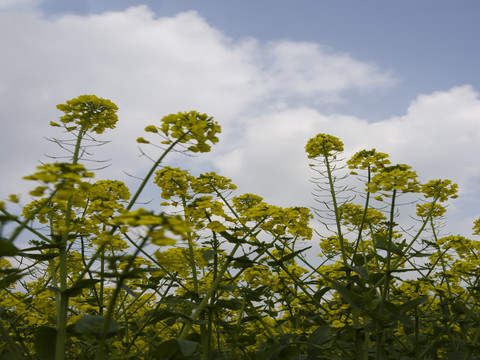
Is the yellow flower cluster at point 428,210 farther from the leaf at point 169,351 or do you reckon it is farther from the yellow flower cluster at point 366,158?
the leaf at point 169,351

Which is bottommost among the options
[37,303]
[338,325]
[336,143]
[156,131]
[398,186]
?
[338,325]

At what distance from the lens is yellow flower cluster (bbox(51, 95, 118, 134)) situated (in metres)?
3.73

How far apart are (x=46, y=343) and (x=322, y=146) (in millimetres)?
3643

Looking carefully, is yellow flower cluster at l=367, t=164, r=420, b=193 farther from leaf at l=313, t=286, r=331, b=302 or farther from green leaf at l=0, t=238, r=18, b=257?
green leaf at l=0, t=238, r=18, b=257

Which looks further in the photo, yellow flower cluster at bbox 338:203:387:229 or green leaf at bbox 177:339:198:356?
yellow flower cluster at bbox 338:203:387:229

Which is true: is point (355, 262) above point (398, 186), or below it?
below

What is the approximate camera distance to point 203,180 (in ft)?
12.3

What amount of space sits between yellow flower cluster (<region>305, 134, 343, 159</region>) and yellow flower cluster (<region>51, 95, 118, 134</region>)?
2.41m

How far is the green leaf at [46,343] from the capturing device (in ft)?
8.74

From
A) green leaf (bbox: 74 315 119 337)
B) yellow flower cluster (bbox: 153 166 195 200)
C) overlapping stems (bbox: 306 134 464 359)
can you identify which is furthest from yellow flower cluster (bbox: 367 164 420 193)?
green leaf (bbox: 74 315 119 337)

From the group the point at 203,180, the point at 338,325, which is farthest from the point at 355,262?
the point at 203,180

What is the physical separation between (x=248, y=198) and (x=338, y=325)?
4.84 ft

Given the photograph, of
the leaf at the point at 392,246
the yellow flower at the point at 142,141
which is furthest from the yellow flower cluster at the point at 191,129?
the leaf at the point at 392,246

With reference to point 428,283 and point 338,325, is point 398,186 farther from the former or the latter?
point 428,283
